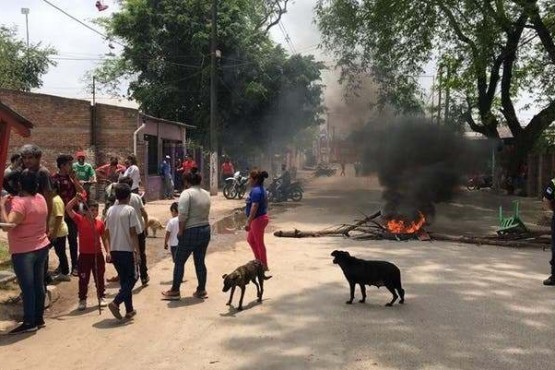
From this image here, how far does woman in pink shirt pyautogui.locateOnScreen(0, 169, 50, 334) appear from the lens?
17.3ft

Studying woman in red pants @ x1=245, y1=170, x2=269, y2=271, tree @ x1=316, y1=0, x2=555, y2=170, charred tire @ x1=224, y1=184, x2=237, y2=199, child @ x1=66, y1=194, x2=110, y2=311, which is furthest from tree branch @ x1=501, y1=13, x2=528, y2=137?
child @ x1=66, y1=194, x2=110, y2=311

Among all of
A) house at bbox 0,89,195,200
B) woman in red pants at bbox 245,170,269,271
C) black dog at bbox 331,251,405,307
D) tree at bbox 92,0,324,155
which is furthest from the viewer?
tree at bbox 92,0,324,155

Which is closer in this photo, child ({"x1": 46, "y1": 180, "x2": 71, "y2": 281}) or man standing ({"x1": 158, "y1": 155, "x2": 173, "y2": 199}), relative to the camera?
child ({"x1": 46, "y1": 180, "x2": 71, "y2": 281})

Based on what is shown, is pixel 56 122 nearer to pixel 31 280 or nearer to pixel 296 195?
pixel 296 195

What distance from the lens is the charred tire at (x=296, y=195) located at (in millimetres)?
21859

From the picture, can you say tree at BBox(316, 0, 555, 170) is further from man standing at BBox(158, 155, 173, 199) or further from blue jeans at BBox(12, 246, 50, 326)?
blue jeans at BBox(12, 246, 50, 326)

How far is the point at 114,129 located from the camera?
20.1m

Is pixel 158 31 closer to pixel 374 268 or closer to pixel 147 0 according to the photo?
pixel 147 0

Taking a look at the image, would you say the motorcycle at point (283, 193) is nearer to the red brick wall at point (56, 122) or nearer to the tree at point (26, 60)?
the red brick wall at point (56, 122)

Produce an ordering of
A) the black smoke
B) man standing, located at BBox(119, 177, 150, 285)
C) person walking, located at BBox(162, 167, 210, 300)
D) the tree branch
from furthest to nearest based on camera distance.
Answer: the tree branch
the black smoke
person walking, located at BBox(162, 167, 210, 300)
man standing, located at BBox(119, 177, 150, 285)

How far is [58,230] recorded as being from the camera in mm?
6973

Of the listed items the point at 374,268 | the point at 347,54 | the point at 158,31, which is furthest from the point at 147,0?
the point at 374,268

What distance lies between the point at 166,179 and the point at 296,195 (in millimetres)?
5218

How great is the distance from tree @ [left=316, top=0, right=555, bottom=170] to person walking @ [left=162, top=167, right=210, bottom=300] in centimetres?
1343
